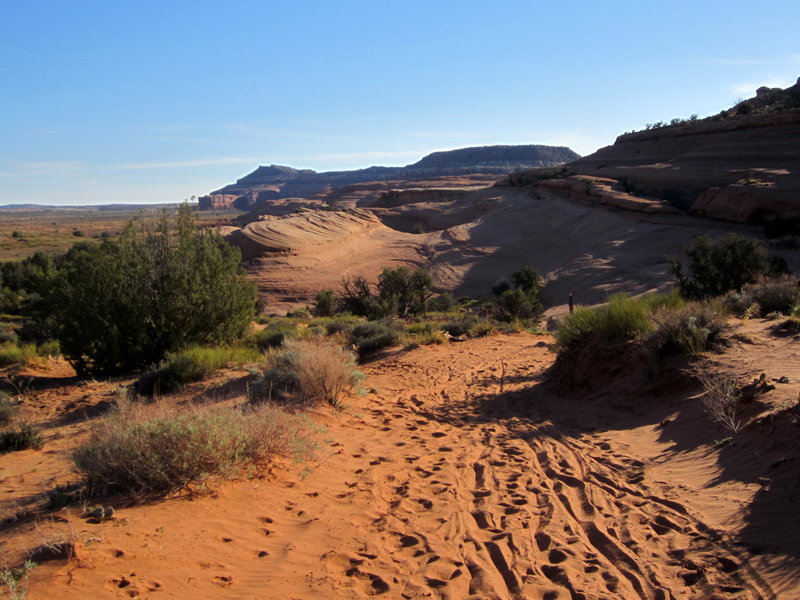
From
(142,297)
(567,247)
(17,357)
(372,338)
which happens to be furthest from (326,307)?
(567,247)

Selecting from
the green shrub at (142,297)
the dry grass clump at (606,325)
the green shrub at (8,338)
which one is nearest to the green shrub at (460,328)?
the dry grass clump at (606,325)

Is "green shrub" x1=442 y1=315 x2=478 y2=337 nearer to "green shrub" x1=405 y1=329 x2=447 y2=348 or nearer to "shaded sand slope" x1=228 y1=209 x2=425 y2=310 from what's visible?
"green shrub" x1=405 y1=329 x2=447 y2=348

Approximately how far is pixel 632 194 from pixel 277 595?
41.0 m

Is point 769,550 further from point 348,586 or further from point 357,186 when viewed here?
point 357,186

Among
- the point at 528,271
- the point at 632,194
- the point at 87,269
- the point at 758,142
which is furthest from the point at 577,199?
the point at 87,269

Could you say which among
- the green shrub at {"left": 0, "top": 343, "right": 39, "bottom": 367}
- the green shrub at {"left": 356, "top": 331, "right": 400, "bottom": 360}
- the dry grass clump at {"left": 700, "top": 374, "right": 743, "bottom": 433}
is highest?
the dry grass clump at {"left": 700, "top": 374, "right": 743, "bottom": 433}

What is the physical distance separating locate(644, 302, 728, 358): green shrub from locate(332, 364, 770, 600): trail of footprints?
82.5 inches

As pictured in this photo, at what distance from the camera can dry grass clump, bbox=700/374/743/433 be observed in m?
5.70

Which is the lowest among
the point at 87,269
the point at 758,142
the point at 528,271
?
the point at 528,271

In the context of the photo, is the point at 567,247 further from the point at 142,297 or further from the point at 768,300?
the point at 142,297

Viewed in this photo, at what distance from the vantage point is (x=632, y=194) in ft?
131

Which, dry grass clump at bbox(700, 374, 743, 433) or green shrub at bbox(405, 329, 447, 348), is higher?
dry grass clump at bbox(700, 374, 743, 433)

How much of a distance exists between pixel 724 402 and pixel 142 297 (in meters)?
10.5

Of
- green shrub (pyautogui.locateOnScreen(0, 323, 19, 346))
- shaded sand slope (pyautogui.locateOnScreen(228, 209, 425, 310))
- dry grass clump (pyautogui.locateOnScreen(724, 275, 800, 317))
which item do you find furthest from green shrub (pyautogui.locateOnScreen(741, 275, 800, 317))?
Result: shaded sand slope (pyautogui.locateOnScreen(228, 209, 425, 310))
